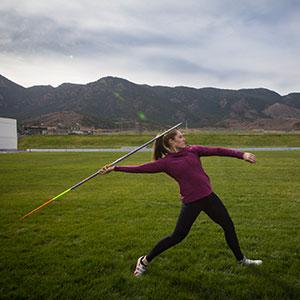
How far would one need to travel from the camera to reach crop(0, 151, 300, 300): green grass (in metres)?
4.46

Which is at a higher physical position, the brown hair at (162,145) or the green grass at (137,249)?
the brown hair at (162,145)

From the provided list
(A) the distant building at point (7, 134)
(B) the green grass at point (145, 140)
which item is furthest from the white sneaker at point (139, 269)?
(A) the distant building at point (7, 134)

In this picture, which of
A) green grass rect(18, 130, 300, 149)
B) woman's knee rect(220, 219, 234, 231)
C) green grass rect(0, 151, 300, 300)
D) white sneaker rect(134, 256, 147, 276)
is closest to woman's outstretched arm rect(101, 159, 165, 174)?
woman's knee rect(220, 219, 234, 231)

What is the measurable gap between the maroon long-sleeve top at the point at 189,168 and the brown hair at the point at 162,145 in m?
0.17

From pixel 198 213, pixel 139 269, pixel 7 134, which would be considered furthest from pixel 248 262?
pixel 7 134

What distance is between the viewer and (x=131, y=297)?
423 centimetres

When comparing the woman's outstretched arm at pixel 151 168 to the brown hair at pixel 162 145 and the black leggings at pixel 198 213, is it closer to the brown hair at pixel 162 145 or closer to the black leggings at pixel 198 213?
the brown hair at pixel 162 145

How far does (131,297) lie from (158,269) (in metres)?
0.98

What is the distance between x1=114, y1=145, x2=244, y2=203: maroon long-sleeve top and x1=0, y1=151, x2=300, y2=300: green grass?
1447 mm

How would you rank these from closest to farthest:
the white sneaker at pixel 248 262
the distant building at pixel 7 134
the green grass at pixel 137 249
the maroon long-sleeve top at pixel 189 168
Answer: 1. the green grass at pixel 137 249
2. the maroon long-sleeve top at pixel 189 168
3. the white sneaker at pixel 248 262
4. the distant building at pixel 7 134

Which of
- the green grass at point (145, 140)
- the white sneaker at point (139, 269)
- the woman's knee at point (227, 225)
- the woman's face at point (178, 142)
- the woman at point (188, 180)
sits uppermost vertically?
the woman's face at point (178, 142)

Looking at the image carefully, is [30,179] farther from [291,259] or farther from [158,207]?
[291,259]

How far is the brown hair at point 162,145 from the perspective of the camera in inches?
190

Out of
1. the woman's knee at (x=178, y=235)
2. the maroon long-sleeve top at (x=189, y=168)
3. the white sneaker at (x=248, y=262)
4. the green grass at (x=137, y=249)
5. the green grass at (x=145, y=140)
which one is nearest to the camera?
the green grass at (x=137, y=249)
